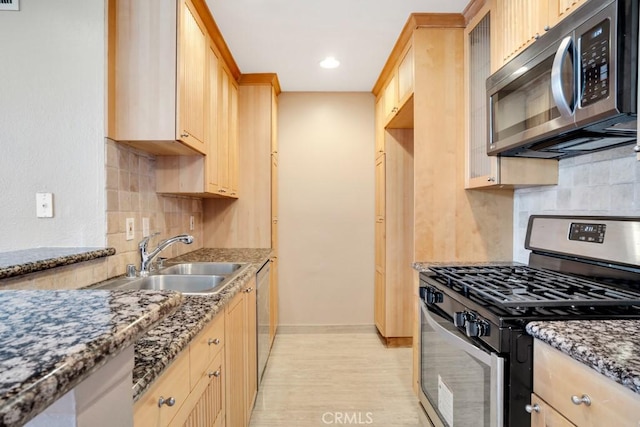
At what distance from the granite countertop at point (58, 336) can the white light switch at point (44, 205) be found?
3.78 feet

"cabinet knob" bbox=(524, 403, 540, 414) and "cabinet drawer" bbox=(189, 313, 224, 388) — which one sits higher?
"cabinet drawer" bbox=(189, 313, 224, 388)

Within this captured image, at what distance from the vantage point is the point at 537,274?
165 cm

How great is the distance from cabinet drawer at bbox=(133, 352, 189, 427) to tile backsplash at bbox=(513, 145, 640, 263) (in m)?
1.73

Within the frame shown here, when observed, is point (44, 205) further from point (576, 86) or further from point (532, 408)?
point (576, 86)

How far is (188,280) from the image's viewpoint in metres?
1.82

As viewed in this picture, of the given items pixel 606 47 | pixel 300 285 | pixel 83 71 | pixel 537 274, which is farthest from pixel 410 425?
pixel 83 71

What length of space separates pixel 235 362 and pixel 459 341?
1.00 meters

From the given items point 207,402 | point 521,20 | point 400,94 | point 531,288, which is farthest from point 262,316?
point 521,20

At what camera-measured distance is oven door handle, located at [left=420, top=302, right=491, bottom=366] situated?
3.73 feet

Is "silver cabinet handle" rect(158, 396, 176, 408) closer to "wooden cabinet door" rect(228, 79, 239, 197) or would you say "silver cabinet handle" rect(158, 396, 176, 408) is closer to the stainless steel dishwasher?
the stainless steel dishwasher

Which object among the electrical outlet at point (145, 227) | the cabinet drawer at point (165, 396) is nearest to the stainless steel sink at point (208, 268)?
the electrical outlet at point (145, 227)

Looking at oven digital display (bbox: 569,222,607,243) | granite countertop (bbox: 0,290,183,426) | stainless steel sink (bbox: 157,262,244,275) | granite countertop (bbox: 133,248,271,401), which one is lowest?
stainless steel sink (bbox: 157,262,244,275)

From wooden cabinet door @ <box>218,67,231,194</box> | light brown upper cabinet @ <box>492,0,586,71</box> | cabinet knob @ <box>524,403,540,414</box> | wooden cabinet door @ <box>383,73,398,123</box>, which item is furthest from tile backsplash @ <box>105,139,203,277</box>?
light brown upper cabinet @ <box>492,0,586,71</box>

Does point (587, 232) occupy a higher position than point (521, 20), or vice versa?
point (521, 20)
